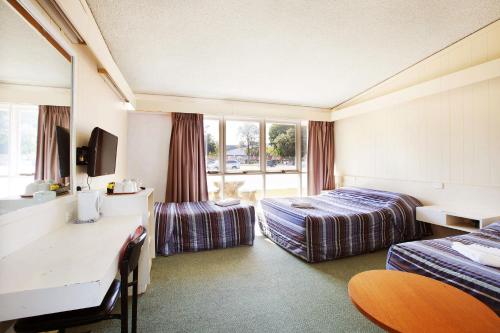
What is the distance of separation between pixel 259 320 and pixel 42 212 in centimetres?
161

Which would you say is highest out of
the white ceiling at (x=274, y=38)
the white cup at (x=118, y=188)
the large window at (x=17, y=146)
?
the white ceiling at (x=274, y=38)

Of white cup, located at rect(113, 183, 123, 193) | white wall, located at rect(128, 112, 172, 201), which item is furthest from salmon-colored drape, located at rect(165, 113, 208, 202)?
white cup, located at rect(113, 183, 123, 193)

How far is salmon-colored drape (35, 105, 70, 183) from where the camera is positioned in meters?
1.50

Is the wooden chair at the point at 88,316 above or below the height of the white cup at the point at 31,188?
below

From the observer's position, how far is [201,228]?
323 centimetres

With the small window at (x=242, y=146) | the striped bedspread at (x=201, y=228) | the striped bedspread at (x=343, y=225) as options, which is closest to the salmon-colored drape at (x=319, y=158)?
the small window at (x=242, y=146)

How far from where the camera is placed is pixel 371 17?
8.10 feet

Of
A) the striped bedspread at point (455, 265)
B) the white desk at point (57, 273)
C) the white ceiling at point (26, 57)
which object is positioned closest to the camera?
the white desk at point (57, 273)

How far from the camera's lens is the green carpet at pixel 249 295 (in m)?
1.79

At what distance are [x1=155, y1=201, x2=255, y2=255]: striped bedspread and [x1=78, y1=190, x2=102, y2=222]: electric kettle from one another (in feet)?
4.26

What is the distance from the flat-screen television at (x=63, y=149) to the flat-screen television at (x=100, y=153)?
0.26m

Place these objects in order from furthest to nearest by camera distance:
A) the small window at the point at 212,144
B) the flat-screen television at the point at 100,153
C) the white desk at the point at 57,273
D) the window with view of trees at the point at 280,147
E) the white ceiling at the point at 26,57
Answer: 1. the window with view of trees at the point at 280,147
2. the small window at the point at 212,144
3. the flat-screen television at the point at 100,153
4. the white ceiling at the point at 26,57
5. the white desk at the point at 57,273

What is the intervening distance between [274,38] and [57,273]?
8.96ft

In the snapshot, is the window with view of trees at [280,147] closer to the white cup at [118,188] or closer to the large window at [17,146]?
the white cup at [118,188]
